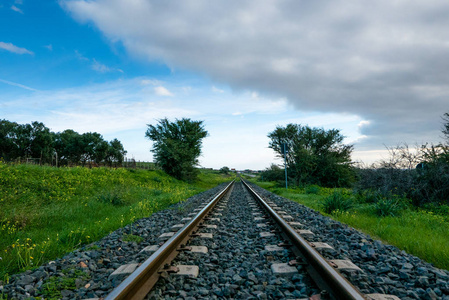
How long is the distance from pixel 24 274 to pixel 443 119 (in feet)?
40.4

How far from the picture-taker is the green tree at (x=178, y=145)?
86.0ft

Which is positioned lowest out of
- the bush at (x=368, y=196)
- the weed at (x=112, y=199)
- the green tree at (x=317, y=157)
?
the weed at (x=112, y=199)

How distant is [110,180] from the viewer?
551 inches

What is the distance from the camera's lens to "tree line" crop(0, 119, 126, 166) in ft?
164

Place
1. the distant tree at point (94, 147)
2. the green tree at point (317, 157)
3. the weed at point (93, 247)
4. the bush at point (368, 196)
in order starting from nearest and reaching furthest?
the weed at point (93, 247) → the bush at point (368, 196) → the green tree at point (317, 157) → the distant tree at point (94, 147)

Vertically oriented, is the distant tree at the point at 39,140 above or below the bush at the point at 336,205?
above

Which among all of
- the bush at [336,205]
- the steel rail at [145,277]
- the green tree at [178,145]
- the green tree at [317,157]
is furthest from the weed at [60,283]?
the green tree at [178,145]

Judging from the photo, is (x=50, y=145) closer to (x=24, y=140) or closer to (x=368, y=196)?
(x=24, y=140)

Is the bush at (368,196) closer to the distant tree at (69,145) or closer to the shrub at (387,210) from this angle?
the shrub at (387,210)

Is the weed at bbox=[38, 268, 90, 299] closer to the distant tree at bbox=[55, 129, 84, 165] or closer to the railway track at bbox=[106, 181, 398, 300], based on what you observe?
the railway track at bbox=[106, 181, 398, 300]

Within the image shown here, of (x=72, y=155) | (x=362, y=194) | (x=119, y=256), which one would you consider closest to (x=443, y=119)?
(x=362, y=194)

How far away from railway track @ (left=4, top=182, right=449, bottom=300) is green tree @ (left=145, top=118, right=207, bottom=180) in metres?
21.6

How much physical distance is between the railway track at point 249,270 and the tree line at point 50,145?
149ft

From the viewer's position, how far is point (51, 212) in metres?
6.81
